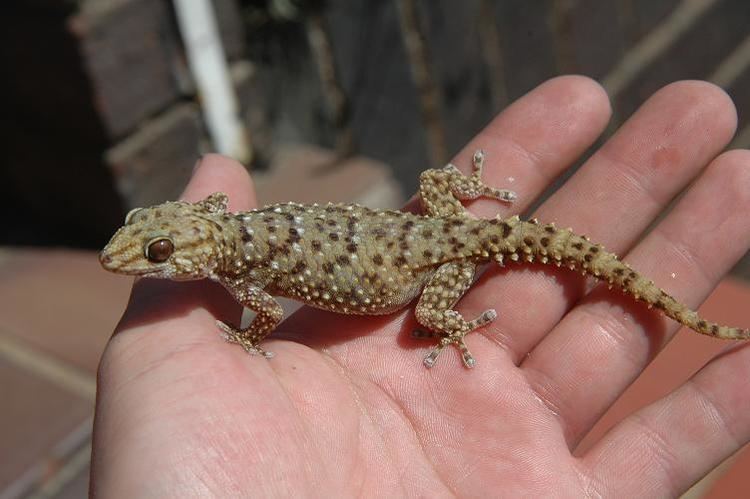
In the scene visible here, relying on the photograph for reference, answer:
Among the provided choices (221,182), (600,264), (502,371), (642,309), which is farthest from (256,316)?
(642,309)

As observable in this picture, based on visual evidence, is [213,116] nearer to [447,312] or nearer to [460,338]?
[447,312]

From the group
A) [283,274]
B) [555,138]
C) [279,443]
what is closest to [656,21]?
[555,138]

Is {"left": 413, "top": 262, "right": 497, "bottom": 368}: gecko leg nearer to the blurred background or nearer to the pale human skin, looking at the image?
the pale human skin

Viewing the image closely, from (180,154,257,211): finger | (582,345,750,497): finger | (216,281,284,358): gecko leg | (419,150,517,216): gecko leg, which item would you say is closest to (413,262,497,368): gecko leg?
(419,150,517,216): gecko leg

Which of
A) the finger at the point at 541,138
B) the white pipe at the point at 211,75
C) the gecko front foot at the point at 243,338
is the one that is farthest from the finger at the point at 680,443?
the white pipe at the point at 211,75

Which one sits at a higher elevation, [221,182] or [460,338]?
[221,182]

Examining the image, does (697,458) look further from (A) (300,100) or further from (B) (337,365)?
(A) (300,100)

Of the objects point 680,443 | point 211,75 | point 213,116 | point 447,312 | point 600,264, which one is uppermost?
point 211,75
